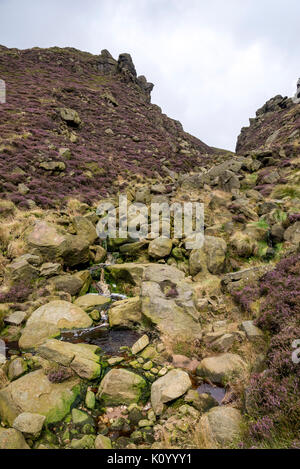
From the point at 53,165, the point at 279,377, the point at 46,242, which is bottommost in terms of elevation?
the point at 279,377

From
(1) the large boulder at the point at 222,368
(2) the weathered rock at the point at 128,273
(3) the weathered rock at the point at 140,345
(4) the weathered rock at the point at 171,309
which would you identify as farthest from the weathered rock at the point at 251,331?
(2) the weathered rock at the point at 128,273

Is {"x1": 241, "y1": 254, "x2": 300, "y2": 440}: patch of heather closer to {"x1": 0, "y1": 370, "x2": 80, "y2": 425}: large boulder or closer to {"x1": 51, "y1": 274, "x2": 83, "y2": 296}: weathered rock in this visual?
{"x1": 0, "y1": 370, "x2": 80, "y2": 425}: large boulder

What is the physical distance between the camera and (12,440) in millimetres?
4113

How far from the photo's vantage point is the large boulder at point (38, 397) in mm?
4918

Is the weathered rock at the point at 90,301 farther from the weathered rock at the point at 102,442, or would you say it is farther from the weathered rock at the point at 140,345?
the weathered rock at the point at 102,442

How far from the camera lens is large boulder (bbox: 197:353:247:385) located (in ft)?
19.5

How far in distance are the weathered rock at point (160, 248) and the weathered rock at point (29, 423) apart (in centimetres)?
960

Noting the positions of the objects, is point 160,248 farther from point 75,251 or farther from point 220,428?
point 220,428

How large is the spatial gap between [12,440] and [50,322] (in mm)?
4332

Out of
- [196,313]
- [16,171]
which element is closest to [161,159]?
[16,171]

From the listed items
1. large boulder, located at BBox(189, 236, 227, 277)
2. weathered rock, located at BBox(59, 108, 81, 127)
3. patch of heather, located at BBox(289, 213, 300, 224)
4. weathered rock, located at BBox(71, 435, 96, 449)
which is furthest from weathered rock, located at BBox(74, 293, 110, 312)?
weathered rock, located at BBox(59, 108, 81, 127)

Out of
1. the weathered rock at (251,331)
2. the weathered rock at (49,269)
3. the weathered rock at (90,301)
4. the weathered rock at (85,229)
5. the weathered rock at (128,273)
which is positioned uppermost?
the weathered rock at (85,229)

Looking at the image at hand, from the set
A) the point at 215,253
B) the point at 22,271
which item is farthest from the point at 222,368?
the point at 22,271

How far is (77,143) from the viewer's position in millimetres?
28859
